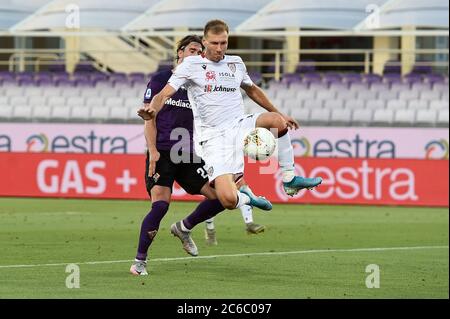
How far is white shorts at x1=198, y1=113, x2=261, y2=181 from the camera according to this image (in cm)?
1154

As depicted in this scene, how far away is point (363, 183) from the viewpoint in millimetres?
23875

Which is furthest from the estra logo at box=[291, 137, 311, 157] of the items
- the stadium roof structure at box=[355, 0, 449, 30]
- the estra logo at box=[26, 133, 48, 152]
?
the estra logo at box=[26, 133, 48, 152]

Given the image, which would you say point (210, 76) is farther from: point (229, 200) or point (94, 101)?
point (94, 101)

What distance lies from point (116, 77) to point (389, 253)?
60.9 ft

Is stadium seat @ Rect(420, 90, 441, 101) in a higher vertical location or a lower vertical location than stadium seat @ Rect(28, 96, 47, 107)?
higher

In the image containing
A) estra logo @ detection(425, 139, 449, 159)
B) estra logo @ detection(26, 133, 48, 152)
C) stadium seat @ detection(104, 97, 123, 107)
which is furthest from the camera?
stadium seat @ detection(104, 97, 123, 107)

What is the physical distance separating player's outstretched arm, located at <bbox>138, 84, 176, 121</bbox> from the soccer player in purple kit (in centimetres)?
47

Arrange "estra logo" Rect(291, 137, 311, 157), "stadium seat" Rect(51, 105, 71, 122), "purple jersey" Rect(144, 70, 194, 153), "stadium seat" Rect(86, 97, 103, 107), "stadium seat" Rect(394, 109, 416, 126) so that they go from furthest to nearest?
"stadium seat" Rect(86, 97, 103, 107), "stadium seat" Rect(51, 105, 71, 122), "stadium seat" Rect(394, 109, 416, 126), "estra logo" Rect(291, 137, 311, 157), "purple jersey" Rect(144, 70, 194, 153)

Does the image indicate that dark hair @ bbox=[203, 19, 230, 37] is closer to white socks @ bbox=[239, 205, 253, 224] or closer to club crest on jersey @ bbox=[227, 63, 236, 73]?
club crest on jersey @ bbox=[227, 63, 236, 73]

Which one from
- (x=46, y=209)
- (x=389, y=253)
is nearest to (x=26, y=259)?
(x=389, y=253)

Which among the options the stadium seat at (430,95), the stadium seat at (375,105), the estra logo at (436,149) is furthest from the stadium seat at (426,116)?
the estra logo at (436,149)

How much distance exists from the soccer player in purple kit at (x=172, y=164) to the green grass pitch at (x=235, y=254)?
410 mm

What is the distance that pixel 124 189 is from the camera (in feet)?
81.1
